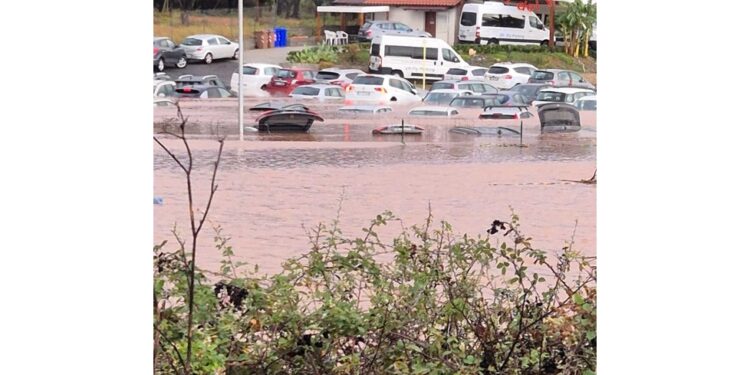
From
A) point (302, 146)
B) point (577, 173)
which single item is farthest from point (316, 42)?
point (577, 173)

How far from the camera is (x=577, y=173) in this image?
488cm

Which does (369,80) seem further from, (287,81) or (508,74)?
(508,74)

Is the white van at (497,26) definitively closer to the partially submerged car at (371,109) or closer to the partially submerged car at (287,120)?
the partially submerged car at (371,109)

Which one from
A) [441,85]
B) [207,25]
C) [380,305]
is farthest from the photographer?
[441,85]

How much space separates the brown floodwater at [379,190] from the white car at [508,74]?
238 mm

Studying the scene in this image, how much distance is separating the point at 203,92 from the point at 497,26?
3.66 feet

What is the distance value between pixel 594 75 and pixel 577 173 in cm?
36

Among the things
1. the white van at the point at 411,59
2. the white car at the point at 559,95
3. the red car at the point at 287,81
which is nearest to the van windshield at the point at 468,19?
the white van at the point at 411,59

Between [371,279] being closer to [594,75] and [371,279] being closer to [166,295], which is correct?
[166,295]

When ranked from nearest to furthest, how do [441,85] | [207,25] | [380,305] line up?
[380,305] < [207,25] < [441,85]

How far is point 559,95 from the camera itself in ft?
16.2

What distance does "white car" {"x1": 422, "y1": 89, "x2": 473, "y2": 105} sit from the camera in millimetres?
4953

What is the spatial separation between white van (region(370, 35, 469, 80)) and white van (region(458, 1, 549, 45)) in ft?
0.27

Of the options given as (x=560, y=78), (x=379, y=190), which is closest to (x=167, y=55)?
(x=379, y=190)
